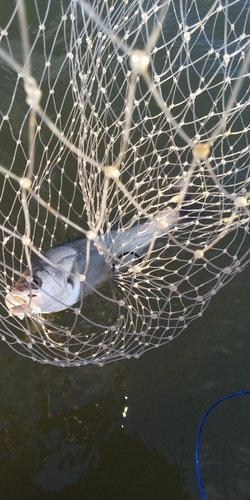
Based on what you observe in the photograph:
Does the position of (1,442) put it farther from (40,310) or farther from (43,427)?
(40,310)

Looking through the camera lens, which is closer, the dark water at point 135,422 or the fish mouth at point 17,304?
the fish mouth at point 17,304

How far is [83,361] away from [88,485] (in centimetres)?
87

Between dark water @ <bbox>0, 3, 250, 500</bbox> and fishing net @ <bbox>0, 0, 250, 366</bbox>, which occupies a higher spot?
fishing net @ <bbox>0, 0, 250, 366</bbox>

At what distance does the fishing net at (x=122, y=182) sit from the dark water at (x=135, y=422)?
181 mm

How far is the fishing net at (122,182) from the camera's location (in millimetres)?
3455

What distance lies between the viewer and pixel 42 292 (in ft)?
11.3

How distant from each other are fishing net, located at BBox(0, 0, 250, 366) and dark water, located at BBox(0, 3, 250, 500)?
7.1 inches

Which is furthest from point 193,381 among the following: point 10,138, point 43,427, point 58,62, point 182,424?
point 58,62

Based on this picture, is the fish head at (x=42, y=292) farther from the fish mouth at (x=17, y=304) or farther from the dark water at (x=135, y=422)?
the dark water at (x=135, y=422)

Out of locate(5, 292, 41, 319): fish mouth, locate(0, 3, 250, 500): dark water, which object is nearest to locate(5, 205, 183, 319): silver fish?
locate(5, 292, 41, 319): fish mouth

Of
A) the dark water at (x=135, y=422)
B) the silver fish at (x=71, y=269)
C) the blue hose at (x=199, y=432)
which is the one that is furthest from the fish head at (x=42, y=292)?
the blue hose at (x=199, y=432)

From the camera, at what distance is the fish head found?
3320 millimetres

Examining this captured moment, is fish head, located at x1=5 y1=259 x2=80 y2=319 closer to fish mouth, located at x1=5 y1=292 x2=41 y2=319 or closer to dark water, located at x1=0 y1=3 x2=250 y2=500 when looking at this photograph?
fish mouth, located at x1=5 y1=292 x2=41 y2=319

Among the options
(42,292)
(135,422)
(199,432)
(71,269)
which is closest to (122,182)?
(71,269)
